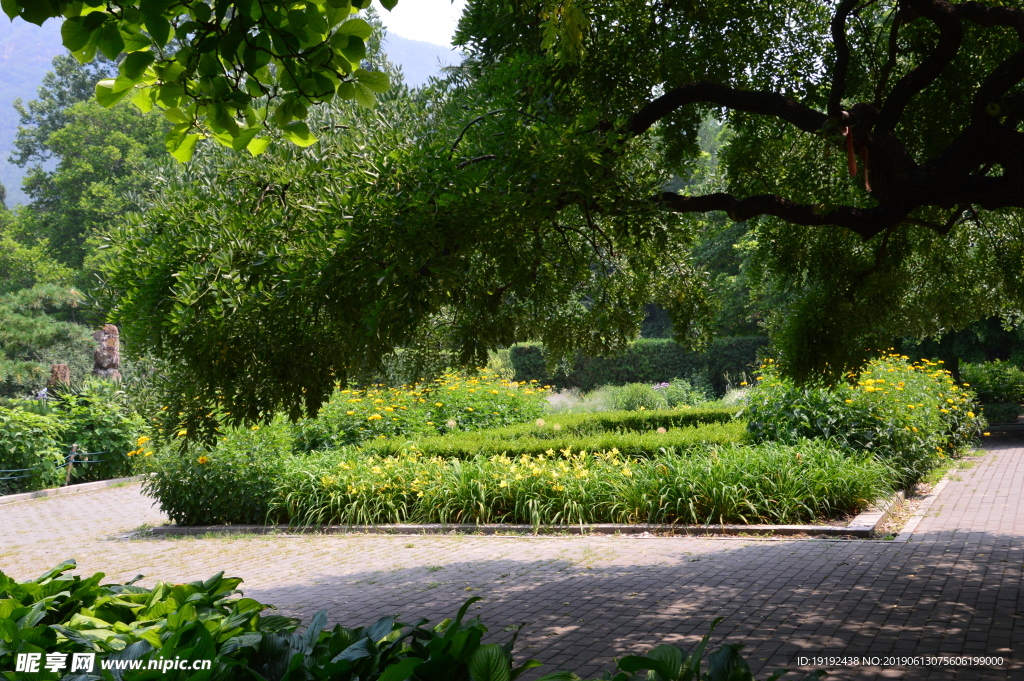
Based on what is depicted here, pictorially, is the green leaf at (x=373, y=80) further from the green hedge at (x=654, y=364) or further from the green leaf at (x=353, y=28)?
the green hedge at (x=654, y=364)

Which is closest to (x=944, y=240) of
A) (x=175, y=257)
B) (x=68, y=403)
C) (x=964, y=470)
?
(x=175, y=257)

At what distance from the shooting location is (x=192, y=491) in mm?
11344

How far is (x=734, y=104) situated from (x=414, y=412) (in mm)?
11671

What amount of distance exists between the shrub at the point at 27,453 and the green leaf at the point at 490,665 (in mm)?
15378

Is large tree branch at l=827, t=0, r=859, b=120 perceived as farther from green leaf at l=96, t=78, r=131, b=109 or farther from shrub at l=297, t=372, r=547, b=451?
shrub at l=297, t=372, r=547, b=451

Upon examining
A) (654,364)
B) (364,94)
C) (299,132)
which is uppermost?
(364,94)

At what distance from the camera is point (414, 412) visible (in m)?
16.2

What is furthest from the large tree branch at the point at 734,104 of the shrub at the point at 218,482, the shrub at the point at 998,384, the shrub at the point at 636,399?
the shrub at the point at 998,384

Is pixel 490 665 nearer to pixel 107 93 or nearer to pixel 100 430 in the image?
pixel 107 93

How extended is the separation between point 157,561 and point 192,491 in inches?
92.0

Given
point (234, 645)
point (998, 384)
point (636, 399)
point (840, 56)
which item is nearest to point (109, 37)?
point (234, 645)

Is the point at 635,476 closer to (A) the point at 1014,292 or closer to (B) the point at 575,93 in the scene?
(A) the point at 1014,292

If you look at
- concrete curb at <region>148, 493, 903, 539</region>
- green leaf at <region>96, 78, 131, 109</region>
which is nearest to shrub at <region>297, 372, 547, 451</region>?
concrete curb at <region>148, 493, 903, 539</region>

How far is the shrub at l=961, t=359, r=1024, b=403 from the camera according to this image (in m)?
19.8
